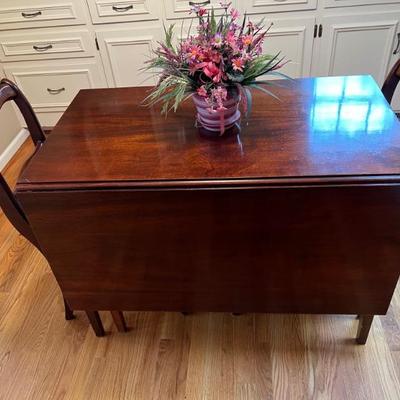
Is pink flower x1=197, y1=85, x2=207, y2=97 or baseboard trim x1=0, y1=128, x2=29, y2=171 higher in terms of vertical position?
pink flower x1=197, y1=85, x2=207, y2=97

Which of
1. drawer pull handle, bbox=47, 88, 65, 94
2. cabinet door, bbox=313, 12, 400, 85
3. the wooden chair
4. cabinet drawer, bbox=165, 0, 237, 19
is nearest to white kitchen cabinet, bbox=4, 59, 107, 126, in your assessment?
drawer pull handle, bbox=47, 88, 65, 94

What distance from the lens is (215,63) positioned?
1.01 meters

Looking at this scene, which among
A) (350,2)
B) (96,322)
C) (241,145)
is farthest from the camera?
(350,2)

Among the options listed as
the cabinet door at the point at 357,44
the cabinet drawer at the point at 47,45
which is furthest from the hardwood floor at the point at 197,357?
the cabinet drawer at the point at 47,45

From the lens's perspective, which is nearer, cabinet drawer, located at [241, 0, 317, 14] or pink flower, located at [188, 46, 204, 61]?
pink flower, located at [188, 46, 204, 61]

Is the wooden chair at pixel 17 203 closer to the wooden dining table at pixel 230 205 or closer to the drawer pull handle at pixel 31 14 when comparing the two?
the wooden dining table at pixel 230 205

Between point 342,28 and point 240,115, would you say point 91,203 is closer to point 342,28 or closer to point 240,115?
point 240,115

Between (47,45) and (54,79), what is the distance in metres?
0.22

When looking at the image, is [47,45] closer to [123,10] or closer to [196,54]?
[123,10]

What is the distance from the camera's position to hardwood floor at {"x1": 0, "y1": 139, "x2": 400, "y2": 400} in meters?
1.36

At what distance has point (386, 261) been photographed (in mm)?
1121

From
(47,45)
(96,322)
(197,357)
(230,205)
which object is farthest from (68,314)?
(47,45)

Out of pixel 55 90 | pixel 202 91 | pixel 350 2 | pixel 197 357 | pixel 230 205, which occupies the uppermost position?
pixel 202 91

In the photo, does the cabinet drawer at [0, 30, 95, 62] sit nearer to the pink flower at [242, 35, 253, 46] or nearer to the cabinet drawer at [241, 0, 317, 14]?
the cabinet drawer at [241, 0, 317, 14]
